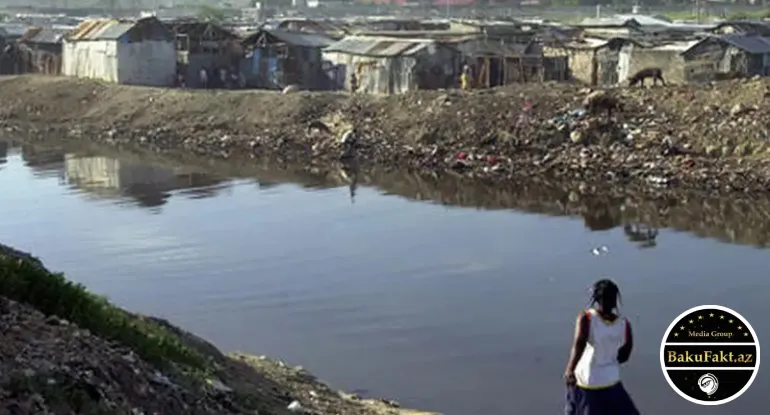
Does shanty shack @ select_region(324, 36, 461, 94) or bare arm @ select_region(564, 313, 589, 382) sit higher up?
bare arm @ select_region(564, 313, 589, 382)

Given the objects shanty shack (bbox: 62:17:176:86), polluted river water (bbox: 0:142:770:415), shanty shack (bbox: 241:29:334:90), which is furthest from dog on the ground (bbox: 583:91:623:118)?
shanty shack (bbox: 62:17:176:86)

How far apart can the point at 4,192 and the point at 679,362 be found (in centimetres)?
2503

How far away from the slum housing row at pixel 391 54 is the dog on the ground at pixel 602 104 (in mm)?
5827

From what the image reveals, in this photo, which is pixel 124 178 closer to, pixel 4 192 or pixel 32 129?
pixel 4 192

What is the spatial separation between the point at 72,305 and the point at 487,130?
1020 inches

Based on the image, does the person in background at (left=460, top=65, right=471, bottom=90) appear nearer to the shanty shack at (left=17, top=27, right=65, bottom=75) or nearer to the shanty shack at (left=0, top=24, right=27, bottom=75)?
the shanty shack at (left=17, top=27, right=65, bottom=75)

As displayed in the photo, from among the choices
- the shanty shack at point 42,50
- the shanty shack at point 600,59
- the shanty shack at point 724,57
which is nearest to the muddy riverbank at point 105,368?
the shanty shack at point 724,57

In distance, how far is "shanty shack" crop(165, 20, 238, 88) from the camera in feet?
154

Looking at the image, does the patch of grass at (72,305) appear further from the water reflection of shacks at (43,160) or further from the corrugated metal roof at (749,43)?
the corrugated metal roof at (749,43)

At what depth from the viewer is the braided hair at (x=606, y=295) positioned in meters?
6.59

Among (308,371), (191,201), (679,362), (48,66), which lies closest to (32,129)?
(48,66)

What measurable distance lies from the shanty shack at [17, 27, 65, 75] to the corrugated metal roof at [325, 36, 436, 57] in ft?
46.6

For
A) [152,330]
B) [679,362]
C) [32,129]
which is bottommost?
[32,129]

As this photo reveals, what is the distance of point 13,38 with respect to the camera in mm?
57000
